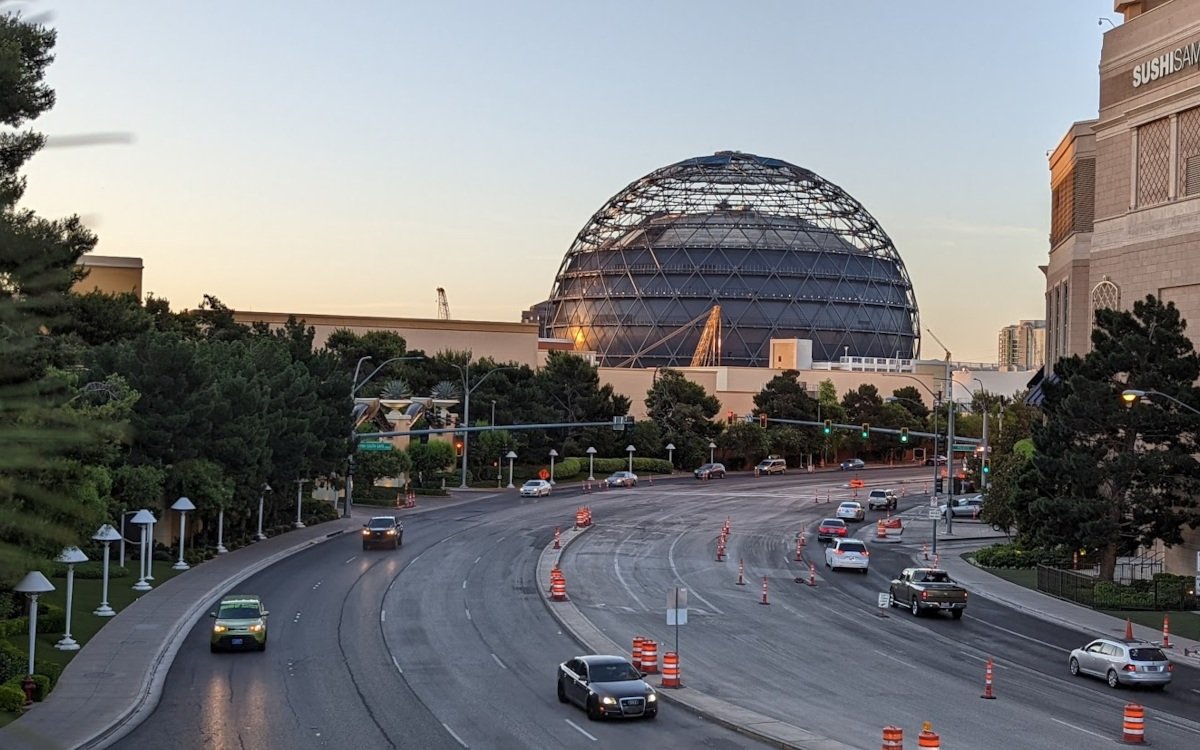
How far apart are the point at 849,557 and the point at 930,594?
12.7 m

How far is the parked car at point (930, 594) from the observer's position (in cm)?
4606

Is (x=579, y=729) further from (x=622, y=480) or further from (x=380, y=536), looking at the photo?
(x=622, y=480)

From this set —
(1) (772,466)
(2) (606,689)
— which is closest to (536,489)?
(1) (772,466)

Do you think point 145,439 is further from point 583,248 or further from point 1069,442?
point 583,248

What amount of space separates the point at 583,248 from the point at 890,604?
142568 millimetres

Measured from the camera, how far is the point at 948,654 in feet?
126

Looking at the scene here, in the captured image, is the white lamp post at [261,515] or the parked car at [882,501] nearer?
the white lamp post at [261,515]

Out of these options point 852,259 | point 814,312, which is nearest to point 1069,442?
point 814,312

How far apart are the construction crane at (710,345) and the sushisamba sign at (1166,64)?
4036 inches

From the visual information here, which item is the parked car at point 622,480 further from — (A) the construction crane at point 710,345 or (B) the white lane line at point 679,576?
(A) the construction crane at point 710,345

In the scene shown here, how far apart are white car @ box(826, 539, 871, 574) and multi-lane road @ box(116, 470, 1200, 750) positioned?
89cm

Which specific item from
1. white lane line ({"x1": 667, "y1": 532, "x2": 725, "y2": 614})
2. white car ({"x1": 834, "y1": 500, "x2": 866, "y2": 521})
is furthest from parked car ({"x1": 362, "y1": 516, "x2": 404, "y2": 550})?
white car ({"x1": 834, "y1": 500, "x2": 866, "y2": 521})

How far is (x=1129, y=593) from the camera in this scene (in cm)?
4956

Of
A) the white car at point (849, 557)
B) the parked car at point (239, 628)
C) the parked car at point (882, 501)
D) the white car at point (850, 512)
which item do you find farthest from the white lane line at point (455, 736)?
the parked car at point (882, 501)
